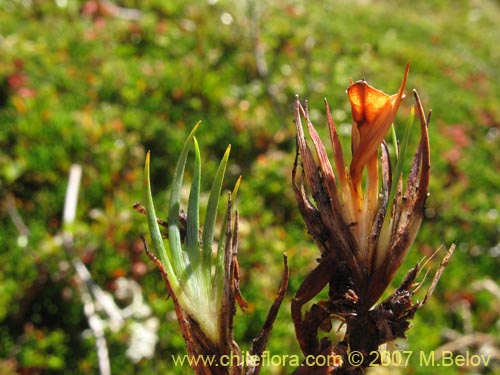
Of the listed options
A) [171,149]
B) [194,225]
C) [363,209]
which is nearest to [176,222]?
[194,225]

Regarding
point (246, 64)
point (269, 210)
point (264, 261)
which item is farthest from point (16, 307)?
point (246, 64)

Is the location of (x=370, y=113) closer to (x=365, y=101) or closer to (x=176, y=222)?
(x=365, y=101)

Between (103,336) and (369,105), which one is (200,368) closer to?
(369,105)

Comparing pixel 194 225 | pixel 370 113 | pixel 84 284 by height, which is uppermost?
pixel 370 113

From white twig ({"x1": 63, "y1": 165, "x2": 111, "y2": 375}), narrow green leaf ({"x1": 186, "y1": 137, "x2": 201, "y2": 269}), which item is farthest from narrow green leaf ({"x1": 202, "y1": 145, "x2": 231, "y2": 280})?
white twig ({"x1": 63, "y1": 165, "x2": 111, "y2": 375})

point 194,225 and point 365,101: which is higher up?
point 365,101

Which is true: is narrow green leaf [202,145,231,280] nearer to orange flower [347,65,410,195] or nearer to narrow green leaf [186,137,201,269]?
narrow green leaf [186,137,201,269]

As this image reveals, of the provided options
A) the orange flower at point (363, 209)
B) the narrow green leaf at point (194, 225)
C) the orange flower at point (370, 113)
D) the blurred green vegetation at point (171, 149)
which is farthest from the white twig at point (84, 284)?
the orange flower at point (370, 113)

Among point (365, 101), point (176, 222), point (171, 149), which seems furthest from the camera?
point (171, 149)
